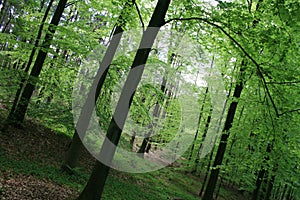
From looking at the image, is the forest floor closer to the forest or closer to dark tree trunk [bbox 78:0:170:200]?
the forest

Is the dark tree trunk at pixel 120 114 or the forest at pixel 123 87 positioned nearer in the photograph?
the forest at pixel 123 87

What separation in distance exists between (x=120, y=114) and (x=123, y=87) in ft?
2.48

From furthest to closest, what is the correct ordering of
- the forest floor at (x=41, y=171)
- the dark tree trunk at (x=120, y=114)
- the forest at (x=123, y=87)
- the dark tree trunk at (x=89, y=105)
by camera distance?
1. the dark tree trunk at (x=89, y=105)
2. the forest floor at (x=41, y=171)
3. the dark tree trunk at (x=120, y=114)
4. the forest at (x=123, y=87)

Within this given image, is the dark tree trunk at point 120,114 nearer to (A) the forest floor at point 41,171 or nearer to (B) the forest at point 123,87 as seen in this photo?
(B) the forest at point 123,87

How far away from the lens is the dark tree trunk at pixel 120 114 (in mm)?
6012

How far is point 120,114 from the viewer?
6.26 metres

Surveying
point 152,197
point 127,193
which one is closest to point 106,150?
point 127,193

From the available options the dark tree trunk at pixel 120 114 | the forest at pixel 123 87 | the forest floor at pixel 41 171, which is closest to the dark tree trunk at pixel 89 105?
the forest at pixel 123 87

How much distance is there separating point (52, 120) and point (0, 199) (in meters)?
4.63

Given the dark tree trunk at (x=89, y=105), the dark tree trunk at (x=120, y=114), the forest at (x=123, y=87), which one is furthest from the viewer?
the dark tree trunk at (x=89, y=105)

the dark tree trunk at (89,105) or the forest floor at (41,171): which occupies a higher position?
the dark tree trunk at (89,105)

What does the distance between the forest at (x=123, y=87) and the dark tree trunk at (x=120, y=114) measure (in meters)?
0.03

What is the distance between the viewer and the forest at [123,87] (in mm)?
5863

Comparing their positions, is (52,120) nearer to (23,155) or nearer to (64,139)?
(23,155)
